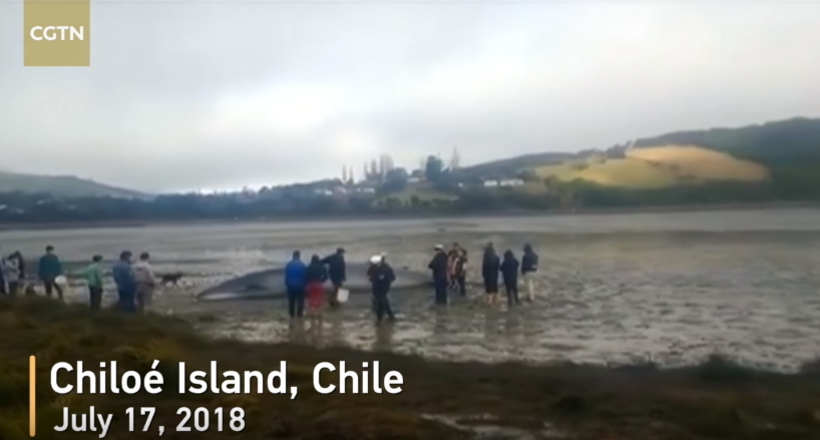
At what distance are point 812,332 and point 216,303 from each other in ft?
10.1

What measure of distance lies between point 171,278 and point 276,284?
0.52 m

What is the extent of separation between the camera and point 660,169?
478cm

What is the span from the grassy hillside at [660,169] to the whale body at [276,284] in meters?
0.87

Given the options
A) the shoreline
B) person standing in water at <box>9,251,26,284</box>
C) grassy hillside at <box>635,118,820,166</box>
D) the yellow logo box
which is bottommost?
person standing in water at <box>9,251,26,284</box>

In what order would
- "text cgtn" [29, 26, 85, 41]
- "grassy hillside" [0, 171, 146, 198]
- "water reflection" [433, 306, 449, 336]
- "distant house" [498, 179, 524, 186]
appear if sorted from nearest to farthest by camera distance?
"text cgtn" [29, 26, 85, 41] < "grassy hillside" [0, 171, 146, 198] < "distant house" [498, 179, 524, 186] < "water reflection" [433, 306, 449, 336]

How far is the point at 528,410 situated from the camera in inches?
166

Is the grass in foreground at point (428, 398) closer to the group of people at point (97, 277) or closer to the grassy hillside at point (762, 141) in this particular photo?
the group of people at point (97, 277)

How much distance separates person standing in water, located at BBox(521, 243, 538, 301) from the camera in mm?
4855

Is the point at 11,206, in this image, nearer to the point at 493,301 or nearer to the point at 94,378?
the point at 94,378

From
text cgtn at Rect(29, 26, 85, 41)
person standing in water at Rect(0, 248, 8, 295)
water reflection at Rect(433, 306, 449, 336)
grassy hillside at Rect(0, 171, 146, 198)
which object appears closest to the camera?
text cgtn at Rect(29, 26, 85, 41)

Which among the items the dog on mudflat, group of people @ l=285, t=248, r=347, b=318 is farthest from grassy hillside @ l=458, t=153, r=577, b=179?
the dog on mudflat

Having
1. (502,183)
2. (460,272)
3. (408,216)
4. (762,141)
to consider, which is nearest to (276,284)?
(408,216)

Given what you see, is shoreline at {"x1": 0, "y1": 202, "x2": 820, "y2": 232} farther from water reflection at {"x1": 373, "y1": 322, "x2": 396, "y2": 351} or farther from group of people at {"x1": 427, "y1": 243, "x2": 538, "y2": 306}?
water reflection at {"x1": 373, "y1": 322, "x2": 396, "y2": 351}

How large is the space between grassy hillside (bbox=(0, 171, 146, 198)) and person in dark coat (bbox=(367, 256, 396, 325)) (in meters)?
1.23
